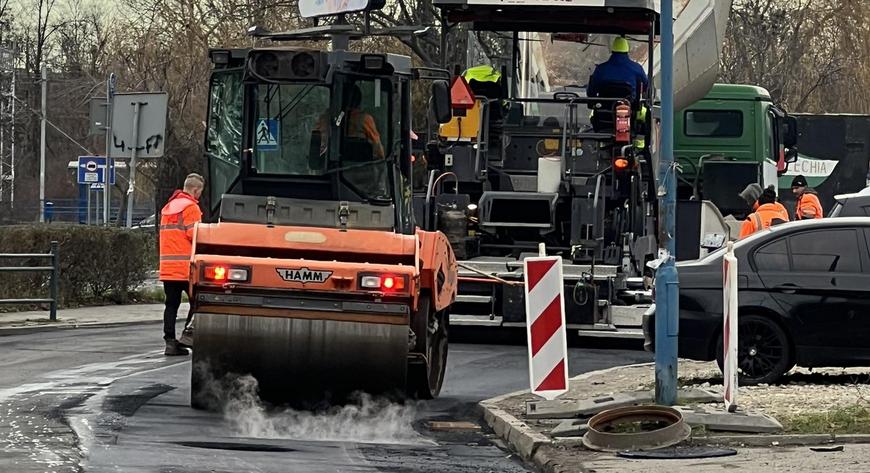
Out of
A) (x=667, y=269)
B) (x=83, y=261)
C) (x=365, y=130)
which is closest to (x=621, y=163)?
(x=365, y=130)

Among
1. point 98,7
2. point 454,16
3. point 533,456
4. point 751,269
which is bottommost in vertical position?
point 533,456

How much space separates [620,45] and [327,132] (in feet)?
24.9

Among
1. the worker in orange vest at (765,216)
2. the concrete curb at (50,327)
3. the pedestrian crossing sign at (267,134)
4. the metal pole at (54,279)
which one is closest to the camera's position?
the pedestrian crossing sign at (267,134)

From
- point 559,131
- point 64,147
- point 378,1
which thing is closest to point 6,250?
point 378,1

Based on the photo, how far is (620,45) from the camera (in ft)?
66.5

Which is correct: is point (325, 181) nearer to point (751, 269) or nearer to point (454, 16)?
point (751, 269)

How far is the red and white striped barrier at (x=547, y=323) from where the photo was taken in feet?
41.5

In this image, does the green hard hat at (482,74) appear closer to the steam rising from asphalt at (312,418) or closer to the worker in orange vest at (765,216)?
the worker in orange vest at (765,216)

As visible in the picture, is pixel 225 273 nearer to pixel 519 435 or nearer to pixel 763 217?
pixel 519 435

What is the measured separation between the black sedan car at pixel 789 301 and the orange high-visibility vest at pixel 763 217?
4.90 meters

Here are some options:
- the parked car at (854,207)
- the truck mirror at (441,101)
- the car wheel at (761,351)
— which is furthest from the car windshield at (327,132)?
the parked car at (854,207)

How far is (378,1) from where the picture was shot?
24406 millimetres

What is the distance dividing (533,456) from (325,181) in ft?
10.5

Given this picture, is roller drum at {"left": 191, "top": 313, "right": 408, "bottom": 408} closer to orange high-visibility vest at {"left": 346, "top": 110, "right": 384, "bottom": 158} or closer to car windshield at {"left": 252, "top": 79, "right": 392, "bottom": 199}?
car windshield at {"left": 252, "top": 79, "right": 392, "bottom": 199}
